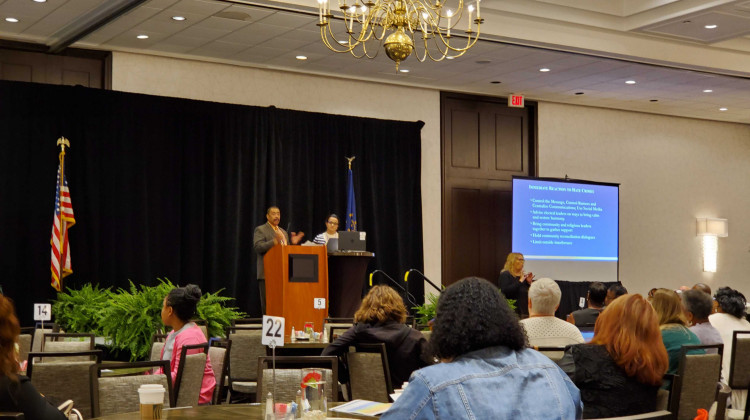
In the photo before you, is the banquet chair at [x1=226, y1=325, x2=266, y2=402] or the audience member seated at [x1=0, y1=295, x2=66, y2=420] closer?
the audience member seated at [x1=0, y1=295, x2=66, y2=420]

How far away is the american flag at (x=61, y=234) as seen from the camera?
400 inches

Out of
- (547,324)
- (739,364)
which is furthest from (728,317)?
(547,324)

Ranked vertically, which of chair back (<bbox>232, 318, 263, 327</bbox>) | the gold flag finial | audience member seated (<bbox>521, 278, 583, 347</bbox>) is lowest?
chair back (<bbox>232, 318, 263, 327</bbox>)

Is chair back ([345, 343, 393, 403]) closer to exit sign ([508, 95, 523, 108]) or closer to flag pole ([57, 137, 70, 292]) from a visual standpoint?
flag pole ([57, 137, 70, 292])

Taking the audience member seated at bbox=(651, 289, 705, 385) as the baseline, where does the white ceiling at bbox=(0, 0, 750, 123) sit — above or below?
above

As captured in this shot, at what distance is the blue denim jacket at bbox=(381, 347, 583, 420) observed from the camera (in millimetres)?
2092

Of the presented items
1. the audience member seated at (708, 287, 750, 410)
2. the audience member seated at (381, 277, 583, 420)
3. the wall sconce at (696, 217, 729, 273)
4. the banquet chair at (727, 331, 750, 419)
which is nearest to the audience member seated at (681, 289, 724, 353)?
the banquet chair at (727, 331, 750, 419)

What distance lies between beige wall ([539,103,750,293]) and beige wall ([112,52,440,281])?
2.04m

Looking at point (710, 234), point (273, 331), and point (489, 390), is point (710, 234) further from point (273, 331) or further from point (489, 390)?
point (489, 390)

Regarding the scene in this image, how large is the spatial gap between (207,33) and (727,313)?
6.24 meters

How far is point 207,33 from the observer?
10.4 metres

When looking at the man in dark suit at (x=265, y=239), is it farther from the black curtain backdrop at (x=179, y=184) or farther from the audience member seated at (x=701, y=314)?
the audience member seated at (x=701, y=314)

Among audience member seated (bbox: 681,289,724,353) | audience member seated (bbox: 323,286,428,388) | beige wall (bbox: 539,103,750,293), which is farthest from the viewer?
beige wall (bbox: 539,103,750,293)

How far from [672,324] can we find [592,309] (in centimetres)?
234
